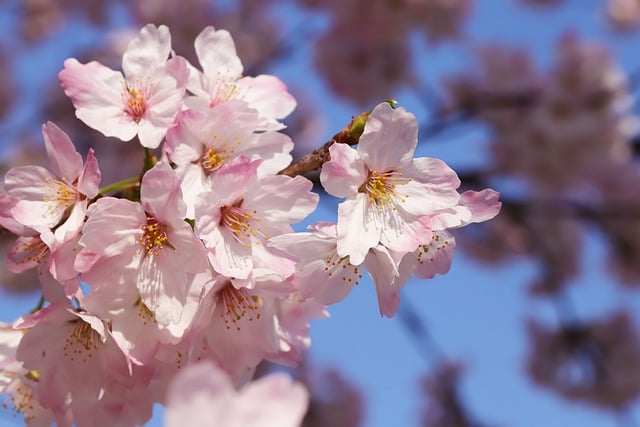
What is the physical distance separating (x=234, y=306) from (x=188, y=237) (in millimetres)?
137

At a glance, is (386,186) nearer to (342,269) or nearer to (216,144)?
(342,269)

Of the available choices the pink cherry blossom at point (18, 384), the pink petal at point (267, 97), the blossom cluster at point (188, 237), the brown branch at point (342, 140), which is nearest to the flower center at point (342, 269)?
the blossom cluster at point (188, 237)

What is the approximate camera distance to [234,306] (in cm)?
Result: 84

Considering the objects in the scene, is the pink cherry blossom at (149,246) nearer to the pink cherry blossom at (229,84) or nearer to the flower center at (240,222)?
the flower center at (240,222)

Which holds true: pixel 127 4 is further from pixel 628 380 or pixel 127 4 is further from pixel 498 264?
pixel 628 380

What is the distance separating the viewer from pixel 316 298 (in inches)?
32.5

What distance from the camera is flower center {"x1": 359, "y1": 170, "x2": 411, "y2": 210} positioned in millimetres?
801

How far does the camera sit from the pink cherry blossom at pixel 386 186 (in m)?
0.76

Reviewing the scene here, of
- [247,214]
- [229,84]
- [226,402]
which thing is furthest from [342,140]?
[226,402]

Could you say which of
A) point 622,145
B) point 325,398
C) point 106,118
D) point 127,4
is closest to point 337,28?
point 127,4

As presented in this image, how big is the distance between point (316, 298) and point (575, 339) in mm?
4318

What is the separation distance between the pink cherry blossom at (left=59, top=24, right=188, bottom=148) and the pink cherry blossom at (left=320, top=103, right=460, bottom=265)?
0.80 ft

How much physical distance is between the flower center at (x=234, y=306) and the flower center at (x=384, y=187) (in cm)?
21

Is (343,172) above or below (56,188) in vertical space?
above
